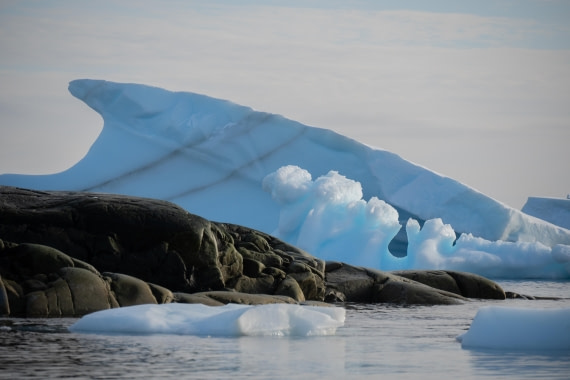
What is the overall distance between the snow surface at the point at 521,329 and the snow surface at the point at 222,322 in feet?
5.66

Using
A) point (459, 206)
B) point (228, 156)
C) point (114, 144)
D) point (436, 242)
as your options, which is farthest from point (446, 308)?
point (114, 144)

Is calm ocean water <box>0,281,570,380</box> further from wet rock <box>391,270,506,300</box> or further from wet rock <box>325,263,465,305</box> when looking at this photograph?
wet rock <box>391,270,506,300</box>

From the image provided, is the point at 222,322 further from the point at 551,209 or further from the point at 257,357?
the point at 551,209

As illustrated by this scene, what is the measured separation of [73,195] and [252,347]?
771cm

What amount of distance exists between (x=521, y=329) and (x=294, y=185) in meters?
16.8

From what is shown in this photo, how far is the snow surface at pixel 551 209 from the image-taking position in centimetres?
3247

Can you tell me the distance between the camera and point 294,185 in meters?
25.5

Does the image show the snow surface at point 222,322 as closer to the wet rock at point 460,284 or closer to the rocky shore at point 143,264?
the rocky shore at point 143,264

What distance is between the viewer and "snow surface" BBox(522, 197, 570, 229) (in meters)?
32.5

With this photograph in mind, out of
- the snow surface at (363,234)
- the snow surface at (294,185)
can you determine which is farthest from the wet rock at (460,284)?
the snow surface at (294,185)

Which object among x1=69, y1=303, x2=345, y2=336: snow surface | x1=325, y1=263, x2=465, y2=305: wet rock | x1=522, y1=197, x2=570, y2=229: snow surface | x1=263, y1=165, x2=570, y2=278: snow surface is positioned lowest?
x1=69, y1=303, x2=345, y2=336: snow surface

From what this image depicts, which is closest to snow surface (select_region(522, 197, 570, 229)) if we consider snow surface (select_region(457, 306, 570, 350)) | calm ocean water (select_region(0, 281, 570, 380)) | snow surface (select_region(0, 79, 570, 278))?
snow surface (select_region(0, 79, 570, 278))

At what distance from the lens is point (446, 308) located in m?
15.6

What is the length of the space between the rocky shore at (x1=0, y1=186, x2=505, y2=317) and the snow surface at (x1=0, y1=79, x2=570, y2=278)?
6.86 meters
